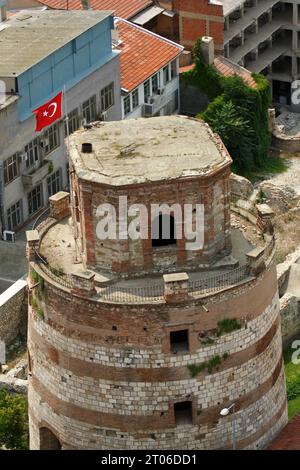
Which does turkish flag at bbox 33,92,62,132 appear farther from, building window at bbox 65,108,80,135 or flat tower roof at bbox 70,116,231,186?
flat tower roof at bbox 70,116,231,186

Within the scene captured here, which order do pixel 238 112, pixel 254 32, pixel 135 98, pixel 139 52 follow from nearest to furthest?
pixel 135 98 → pixel 139 52 → pixel 238 112 → pixel 254 32

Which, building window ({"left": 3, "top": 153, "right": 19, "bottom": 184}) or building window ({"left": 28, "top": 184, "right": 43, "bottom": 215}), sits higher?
building window ({"left": 3, "top": 153, "right": 19, "bottom": 184})

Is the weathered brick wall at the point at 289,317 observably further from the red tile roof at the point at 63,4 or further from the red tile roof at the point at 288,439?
the red tile roof at the point at 63,4

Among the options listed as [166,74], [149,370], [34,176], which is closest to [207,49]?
[166,74]

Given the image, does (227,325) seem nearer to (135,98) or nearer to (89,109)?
(89,109)

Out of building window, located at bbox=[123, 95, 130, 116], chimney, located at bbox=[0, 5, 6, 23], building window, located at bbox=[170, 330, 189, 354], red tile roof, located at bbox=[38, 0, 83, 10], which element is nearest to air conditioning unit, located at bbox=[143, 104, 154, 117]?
building window, located at bbox=[123, 95, 130, 116]

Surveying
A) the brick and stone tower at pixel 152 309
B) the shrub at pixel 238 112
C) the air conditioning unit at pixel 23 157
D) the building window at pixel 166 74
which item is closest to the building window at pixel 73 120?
the air conditioning unit at pixel 23 157
